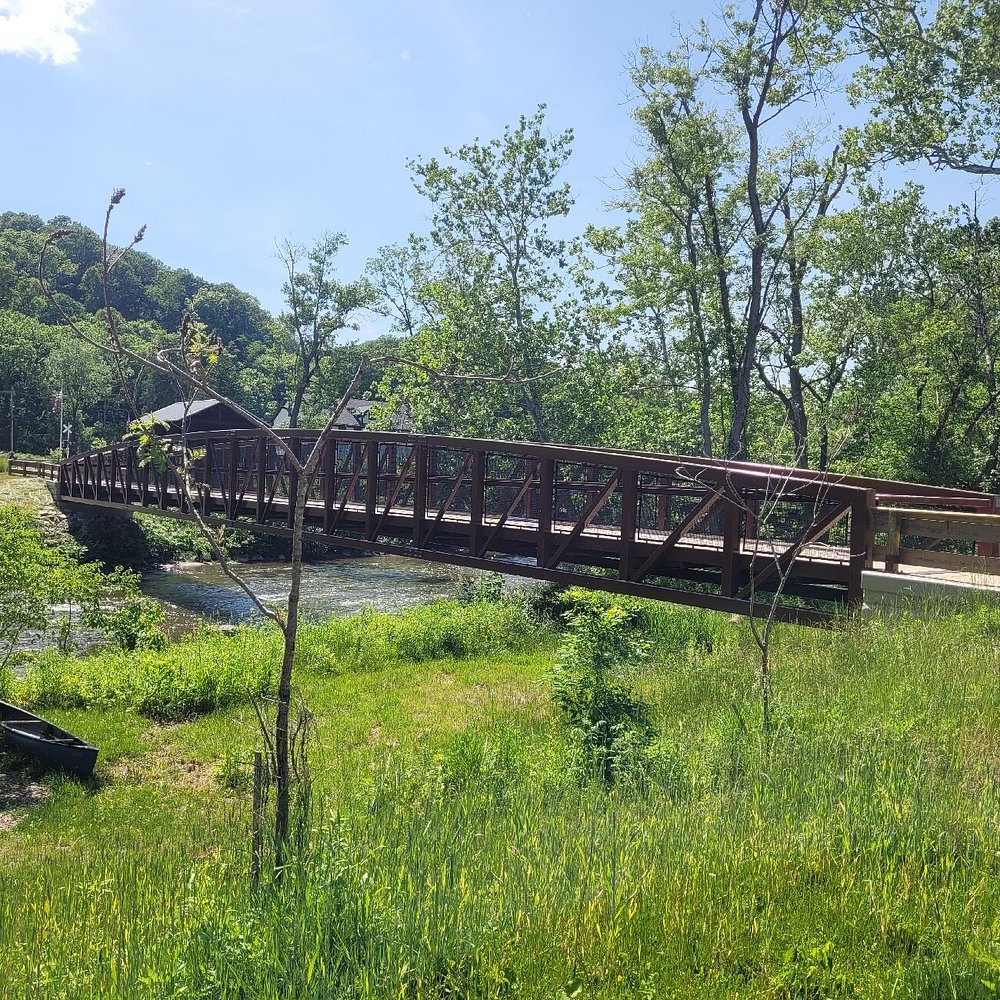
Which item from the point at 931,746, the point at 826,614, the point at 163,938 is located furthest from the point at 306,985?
the point at 826,614

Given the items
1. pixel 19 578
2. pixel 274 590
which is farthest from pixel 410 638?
pixel 274 590

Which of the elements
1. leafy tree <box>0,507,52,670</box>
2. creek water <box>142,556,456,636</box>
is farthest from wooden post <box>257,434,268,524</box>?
leafy tree <box>0,507,52,670</box>

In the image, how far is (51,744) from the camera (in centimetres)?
975

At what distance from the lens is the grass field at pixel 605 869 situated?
3.58 meters

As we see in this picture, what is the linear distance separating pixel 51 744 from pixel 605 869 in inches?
315

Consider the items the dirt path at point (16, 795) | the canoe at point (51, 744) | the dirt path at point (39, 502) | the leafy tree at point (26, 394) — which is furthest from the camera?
the leafy tree at point (26, 394)

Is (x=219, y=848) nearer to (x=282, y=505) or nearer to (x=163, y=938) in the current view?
(x=163, y=938)

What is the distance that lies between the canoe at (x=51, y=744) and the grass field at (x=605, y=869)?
2.69 ft

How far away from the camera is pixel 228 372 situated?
75312 mm

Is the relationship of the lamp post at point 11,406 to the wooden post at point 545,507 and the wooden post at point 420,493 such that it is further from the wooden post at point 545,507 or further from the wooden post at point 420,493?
the wooden post at point 545,507

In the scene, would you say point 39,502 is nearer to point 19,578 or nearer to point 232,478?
point 232,478

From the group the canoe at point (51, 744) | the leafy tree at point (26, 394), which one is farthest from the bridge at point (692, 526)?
the leafy tree at point (26, 394)

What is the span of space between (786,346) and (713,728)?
872 inches

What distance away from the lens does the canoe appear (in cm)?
977
